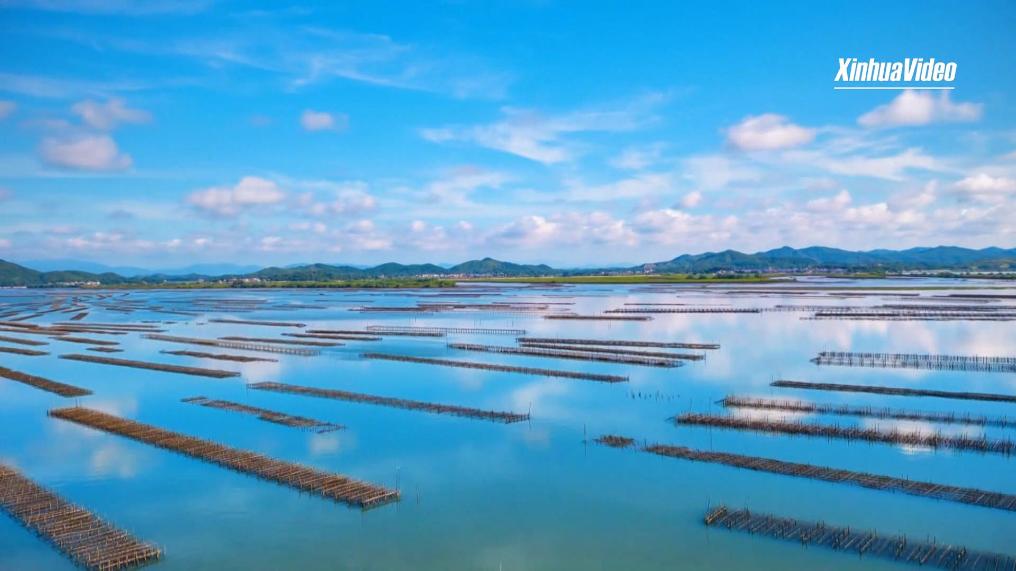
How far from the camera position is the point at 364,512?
40.4 feet

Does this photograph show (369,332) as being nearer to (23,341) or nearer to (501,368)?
(501,368)

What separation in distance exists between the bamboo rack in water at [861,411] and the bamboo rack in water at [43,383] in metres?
21.7

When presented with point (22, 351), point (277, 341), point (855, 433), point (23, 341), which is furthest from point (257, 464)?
point (23, 341)

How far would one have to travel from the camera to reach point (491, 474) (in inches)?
561

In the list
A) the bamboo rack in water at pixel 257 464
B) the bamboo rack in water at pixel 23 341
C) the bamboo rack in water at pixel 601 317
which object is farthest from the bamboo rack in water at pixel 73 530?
the bamboo rack in water at pixel 601 317

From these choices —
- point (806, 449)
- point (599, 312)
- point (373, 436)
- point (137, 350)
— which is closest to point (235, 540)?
point (373, 436)

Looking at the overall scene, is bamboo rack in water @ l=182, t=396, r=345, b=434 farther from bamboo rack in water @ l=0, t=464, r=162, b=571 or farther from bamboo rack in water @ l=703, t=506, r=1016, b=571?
bamboo rack in water @ l=703, t=506, r=1016, b=571

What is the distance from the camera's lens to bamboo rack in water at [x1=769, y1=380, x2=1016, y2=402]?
64.6ft

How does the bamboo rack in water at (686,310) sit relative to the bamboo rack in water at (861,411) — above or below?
above

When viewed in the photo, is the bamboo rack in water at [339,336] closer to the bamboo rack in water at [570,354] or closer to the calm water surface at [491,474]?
the bamboo rack in water at [570,354]

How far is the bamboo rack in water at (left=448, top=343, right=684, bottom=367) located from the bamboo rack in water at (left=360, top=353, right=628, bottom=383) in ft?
10.0

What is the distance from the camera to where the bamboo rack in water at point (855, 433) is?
1497 centimetres

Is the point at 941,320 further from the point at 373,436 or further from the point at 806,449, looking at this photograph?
the point at 373,436

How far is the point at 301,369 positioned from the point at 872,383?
21150 millimetres
